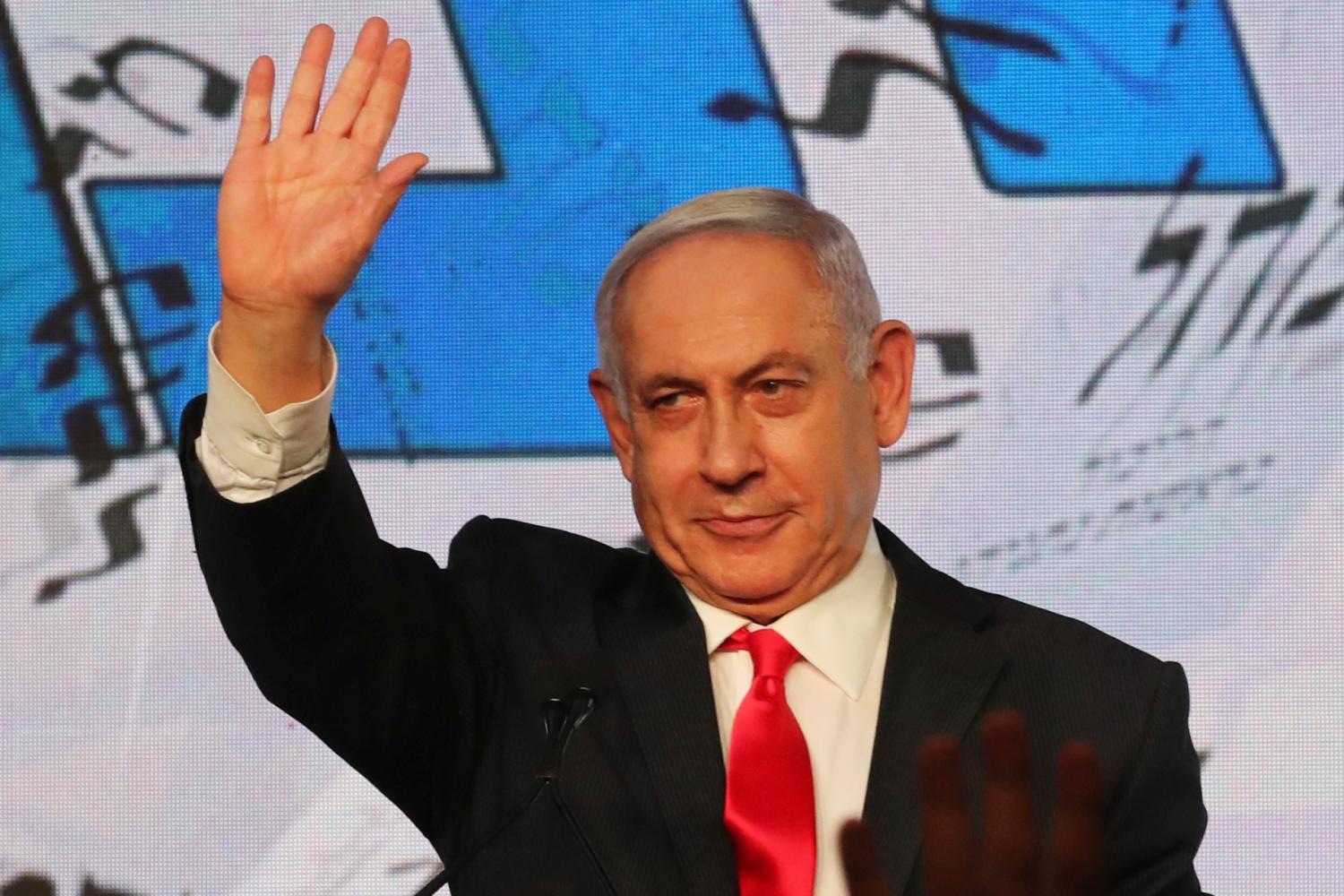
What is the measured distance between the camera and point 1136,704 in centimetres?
173

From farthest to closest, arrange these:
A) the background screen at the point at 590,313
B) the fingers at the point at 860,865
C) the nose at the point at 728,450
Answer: the background screen at the point at 590,313
the nose at the point at 728,450
the fingers at the point at 860,865

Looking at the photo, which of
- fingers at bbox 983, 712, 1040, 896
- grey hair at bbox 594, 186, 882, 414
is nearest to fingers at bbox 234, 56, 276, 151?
grey hair at bbox 594, 186, 882, 414

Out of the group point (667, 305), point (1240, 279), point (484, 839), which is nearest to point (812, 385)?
point (667, 305)

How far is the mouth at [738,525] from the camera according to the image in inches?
69.3

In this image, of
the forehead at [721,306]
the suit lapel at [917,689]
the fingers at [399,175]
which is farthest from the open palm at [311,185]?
the suit lapel at [917,689]

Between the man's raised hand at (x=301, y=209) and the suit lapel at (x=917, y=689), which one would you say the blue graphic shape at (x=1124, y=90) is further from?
the man's raised hand at (x=301, y=209)

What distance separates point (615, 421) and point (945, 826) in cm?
80

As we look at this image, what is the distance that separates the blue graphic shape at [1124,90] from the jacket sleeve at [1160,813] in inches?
51.4

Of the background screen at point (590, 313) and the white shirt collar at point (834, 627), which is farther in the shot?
the background screen at point (590, 313)

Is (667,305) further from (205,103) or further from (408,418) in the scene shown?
(205,103)

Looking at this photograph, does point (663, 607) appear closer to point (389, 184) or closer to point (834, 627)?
point (834, 627)

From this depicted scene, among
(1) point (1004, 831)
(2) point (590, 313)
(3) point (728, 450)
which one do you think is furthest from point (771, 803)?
(2) point (590, 313)

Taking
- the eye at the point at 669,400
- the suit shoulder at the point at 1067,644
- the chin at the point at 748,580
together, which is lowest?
the suit shoulder at the point at 1067,644

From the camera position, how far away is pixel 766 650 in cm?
175
